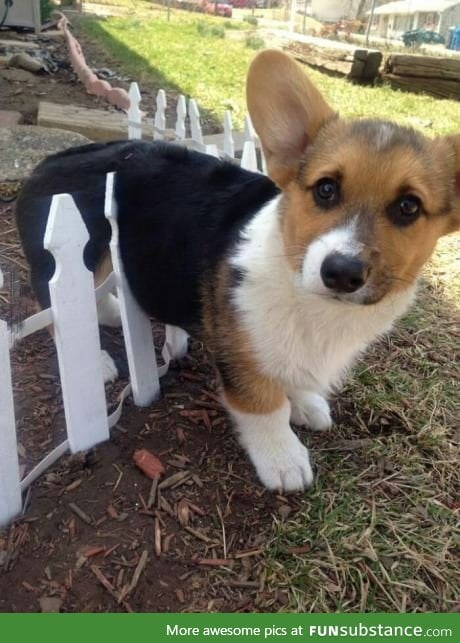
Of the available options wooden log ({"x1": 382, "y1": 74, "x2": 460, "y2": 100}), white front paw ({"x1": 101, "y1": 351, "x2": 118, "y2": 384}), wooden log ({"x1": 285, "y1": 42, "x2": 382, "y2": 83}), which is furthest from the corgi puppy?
wooden log ({"x1": 285, "y1": 42, "x2": 382, "y2": 83})

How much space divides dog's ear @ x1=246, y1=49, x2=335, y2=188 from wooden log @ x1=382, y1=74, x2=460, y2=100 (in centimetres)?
911

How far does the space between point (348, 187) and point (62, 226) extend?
1.01 metres

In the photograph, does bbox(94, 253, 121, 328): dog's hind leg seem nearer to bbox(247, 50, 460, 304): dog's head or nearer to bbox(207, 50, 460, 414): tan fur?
bbox(207, 50, 460, 414): tan fur

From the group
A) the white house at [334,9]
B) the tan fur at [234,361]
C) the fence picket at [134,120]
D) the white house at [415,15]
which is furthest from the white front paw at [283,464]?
the white house at [334,9]

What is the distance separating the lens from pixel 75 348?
2529mm

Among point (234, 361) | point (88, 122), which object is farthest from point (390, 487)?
point (88, 122)

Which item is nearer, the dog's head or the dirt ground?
the dog's head

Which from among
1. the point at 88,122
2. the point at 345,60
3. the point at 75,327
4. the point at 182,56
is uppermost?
the point at 75,327

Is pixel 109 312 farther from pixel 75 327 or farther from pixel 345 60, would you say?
pixel 345 60

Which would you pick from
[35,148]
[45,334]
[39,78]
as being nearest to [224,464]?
[45,334]

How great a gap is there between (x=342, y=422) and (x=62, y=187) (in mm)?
1676

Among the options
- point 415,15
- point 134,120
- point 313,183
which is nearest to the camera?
point 313,183

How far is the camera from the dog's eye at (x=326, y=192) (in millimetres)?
2221

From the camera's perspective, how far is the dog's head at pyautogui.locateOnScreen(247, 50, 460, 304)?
6.87 feet
